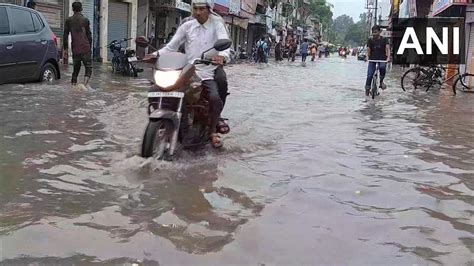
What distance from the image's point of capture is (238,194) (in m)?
4.32

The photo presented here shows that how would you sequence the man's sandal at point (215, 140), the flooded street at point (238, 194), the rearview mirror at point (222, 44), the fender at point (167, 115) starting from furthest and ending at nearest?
1. the man's sandal at point (215, 140)
2. the rearview mirror at point (222, 44)
3. the fender at point (167, 115)
4. the flooded street at point (238, 194)

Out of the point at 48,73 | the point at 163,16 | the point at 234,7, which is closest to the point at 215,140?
the point at 48,73

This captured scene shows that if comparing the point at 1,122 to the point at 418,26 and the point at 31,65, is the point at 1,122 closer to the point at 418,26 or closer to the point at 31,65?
the point at 31,65

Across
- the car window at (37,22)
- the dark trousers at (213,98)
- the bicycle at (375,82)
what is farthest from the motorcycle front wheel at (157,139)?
the bicycle at (375,82)

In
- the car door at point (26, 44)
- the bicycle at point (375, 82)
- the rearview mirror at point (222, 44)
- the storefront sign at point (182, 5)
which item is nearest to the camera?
the rearview mirror at point (222, 44)

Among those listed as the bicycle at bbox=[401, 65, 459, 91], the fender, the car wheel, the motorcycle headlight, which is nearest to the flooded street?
the fender

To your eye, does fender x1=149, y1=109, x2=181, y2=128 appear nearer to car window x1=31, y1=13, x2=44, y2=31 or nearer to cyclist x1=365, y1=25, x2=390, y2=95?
car window x1=31, y1=13, x2=44, y2=31

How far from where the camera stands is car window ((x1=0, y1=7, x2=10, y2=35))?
945cm

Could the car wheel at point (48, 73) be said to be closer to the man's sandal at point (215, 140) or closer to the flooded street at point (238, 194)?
the flooded street at point (238, 194)

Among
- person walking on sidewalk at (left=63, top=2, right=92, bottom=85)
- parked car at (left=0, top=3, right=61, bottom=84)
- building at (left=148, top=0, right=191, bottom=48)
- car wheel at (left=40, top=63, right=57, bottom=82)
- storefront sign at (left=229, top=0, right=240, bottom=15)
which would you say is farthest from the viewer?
storefront sign at (left=229, top=0, right=240, bottom=15)

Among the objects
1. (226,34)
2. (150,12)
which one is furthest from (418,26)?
(226,34)

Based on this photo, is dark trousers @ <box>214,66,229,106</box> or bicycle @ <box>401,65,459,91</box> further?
bicycle @ <box>401,65,459,91</box>

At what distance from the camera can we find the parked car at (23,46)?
374 inches

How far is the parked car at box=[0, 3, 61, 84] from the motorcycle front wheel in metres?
5.59
